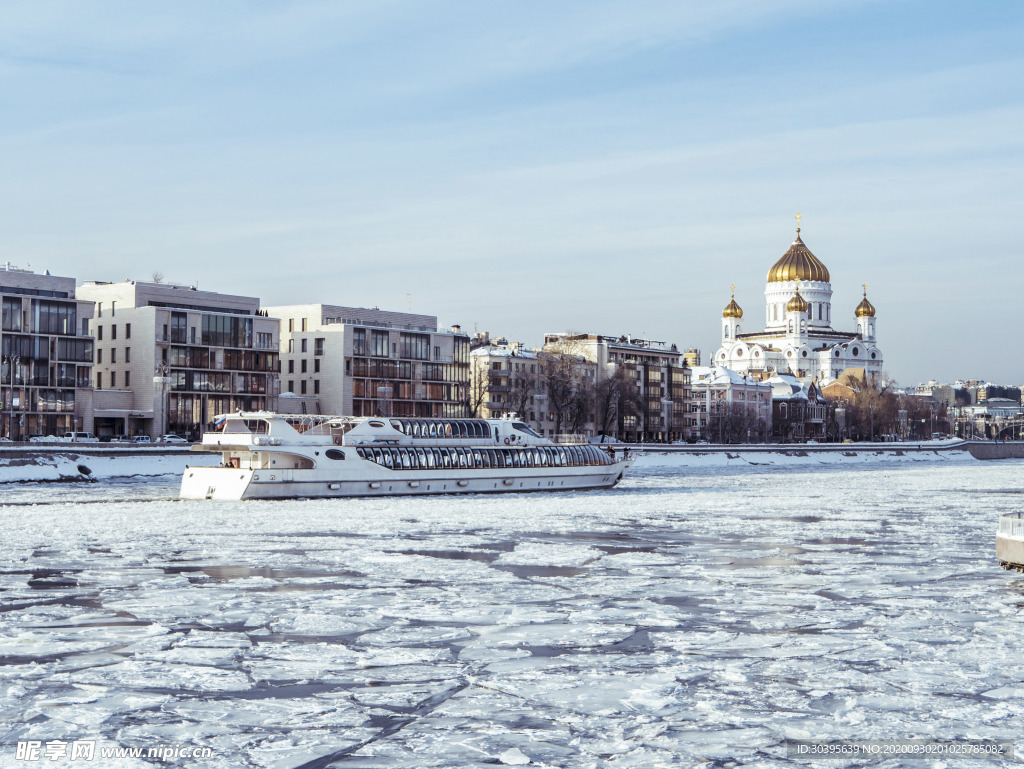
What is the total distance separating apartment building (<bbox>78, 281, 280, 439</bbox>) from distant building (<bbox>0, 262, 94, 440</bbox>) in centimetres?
361

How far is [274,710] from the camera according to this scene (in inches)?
575

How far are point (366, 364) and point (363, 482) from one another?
76.2 metres

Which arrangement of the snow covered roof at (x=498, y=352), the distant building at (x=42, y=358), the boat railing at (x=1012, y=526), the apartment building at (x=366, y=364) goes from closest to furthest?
the boat railing at (x=1012, y=526) < the distant building at (x=42, y=358) < the apartment building at (x=366, y=364) < the snow covered roof at (x=498, y=352)

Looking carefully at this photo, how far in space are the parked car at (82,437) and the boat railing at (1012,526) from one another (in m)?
78.5

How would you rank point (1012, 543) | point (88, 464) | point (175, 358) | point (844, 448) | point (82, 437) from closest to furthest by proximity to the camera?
point (1012, 543) → point (88, 464) → point (82, 437) → point (175, 358) → point (844, 448)

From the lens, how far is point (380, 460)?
197 ft

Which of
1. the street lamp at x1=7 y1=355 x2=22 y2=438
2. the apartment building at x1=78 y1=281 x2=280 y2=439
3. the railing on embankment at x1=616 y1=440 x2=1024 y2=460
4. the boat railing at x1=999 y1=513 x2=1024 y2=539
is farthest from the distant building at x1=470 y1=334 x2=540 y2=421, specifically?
the boat railing at x1=999 y1=513 x2=1024 y2=539

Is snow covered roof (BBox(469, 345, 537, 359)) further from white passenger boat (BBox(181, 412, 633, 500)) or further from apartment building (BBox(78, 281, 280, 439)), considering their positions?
white passenger boat (BBox(181, 412, 633, 500))

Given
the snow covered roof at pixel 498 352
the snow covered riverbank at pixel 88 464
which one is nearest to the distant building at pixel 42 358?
the snow covered riverbank at pixel 88 464

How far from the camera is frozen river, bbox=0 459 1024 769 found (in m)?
13.7

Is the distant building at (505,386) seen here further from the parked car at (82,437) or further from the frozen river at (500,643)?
the frozen river at (500,643)

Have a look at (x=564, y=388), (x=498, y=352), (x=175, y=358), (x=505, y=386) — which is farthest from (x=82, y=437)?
(x=498, y=352)

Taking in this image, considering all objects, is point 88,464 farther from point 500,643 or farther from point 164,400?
point 500,643

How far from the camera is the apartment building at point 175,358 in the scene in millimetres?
116062
